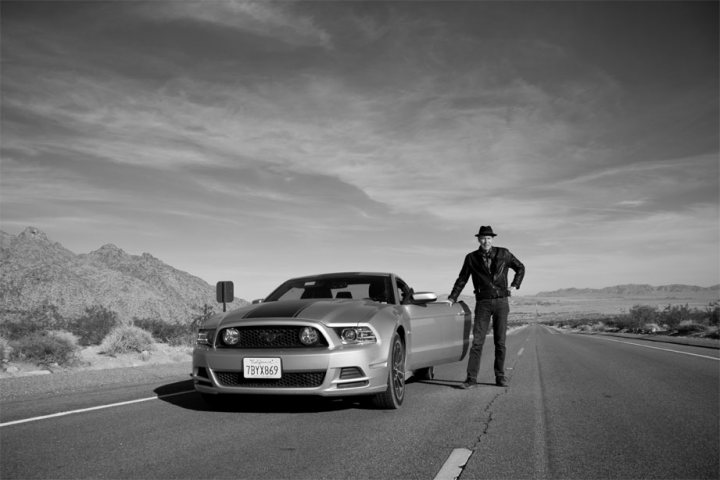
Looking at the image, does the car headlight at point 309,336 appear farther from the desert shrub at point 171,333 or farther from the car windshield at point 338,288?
the desert shrub at point 171,333

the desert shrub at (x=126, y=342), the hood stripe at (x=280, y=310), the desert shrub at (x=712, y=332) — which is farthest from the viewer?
the desert shrub at (x=712, y=332)

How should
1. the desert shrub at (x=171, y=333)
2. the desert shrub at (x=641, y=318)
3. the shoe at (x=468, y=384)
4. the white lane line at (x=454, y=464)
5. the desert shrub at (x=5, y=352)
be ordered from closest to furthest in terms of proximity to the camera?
1. the white lane line at (x=454, y=464)
2. the shoe at (x=468, y=384)
3. the desert shrub at (x=5, y=352)
4. the desert shrub at (x=171, y=333)
5. the desert shrub at (x=641, y=318)

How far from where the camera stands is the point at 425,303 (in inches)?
290

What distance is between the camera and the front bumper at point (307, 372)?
5.45 m

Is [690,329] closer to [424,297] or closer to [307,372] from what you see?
[424,297]

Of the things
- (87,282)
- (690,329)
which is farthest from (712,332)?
(87,282)

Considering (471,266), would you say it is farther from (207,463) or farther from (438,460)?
(207,463)

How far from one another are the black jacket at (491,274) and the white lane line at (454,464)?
401cm

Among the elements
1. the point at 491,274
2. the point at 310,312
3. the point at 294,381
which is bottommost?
the point at 294,381

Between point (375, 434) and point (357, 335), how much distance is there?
43.5 inches

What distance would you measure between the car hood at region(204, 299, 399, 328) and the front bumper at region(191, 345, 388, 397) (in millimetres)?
307

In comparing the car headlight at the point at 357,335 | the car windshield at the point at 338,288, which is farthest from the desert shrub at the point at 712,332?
the car headlight at the point at 357,335

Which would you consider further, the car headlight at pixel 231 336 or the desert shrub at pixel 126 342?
the desert shrub at pixel 126 342

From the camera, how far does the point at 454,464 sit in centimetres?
397
